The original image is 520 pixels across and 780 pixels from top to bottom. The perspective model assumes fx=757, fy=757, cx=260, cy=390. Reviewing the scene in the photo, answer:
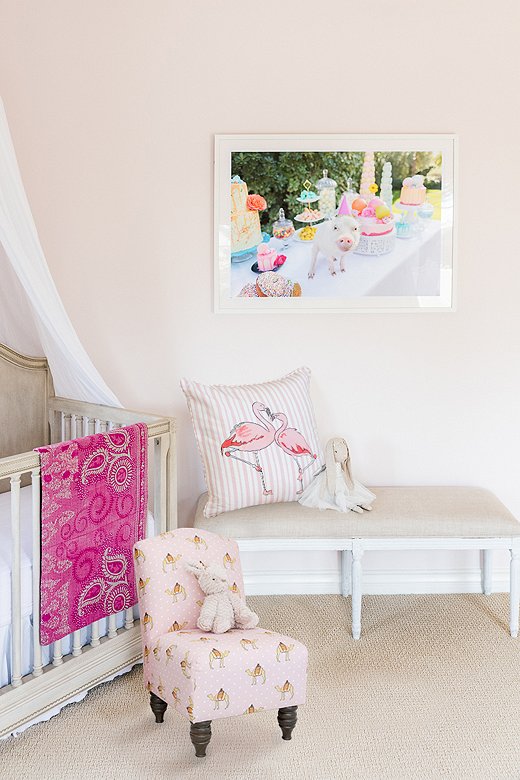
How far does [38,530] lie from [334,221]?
5.57 feet

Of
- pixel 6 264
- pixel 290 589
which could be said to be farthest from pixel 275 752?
pixel 6 264

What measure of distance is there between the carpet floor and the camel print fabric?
0.51ft

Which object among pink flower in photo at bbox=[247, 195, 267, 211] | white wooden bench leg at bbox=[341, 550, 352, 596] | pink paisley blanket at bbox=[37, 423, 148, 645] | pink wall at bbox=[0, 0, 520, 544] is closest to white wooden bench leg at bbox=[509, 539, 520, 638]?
pink wall at bbox=[0, 0, 520, 544]

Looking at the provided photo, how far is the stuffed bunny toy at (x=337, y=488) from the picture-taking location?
278cm

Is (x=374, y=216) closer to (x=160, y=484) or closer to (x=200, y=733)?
(x=160, y=484)

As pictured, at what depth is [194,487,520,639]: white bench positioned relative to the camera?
2.71 meters

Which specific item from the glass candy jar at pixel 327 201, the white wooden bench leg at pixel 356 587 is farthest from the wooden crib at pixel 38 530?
the glass candy jar at pixel 327 201

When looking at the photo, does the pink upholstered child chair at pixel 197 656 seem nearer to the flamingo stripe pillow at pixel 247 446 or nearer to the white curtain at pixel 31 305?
the flamingo stripe pillow at pixel 247 446

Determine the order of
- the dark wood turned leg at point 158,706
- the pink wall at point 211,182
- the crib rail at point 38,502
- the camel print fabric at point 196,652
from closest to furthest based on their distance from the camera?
the camel print fabric at point 196,652 → the crib rail at point 38,502 → the dark wood turned leg at point 158,706 → the pink wall at point 211,182

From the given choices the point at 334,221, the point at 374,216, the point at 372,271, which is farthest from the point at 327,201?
the point at 372,271

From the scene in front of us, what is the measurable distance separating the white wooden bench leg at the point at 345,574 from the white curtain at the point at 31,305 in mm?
Result: 1151

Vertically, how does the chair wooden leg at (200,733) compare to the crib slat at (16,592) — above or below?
below

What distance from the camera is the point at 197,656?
6.35 ft

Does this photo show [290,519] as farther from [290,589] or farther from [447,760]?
[447,760]
